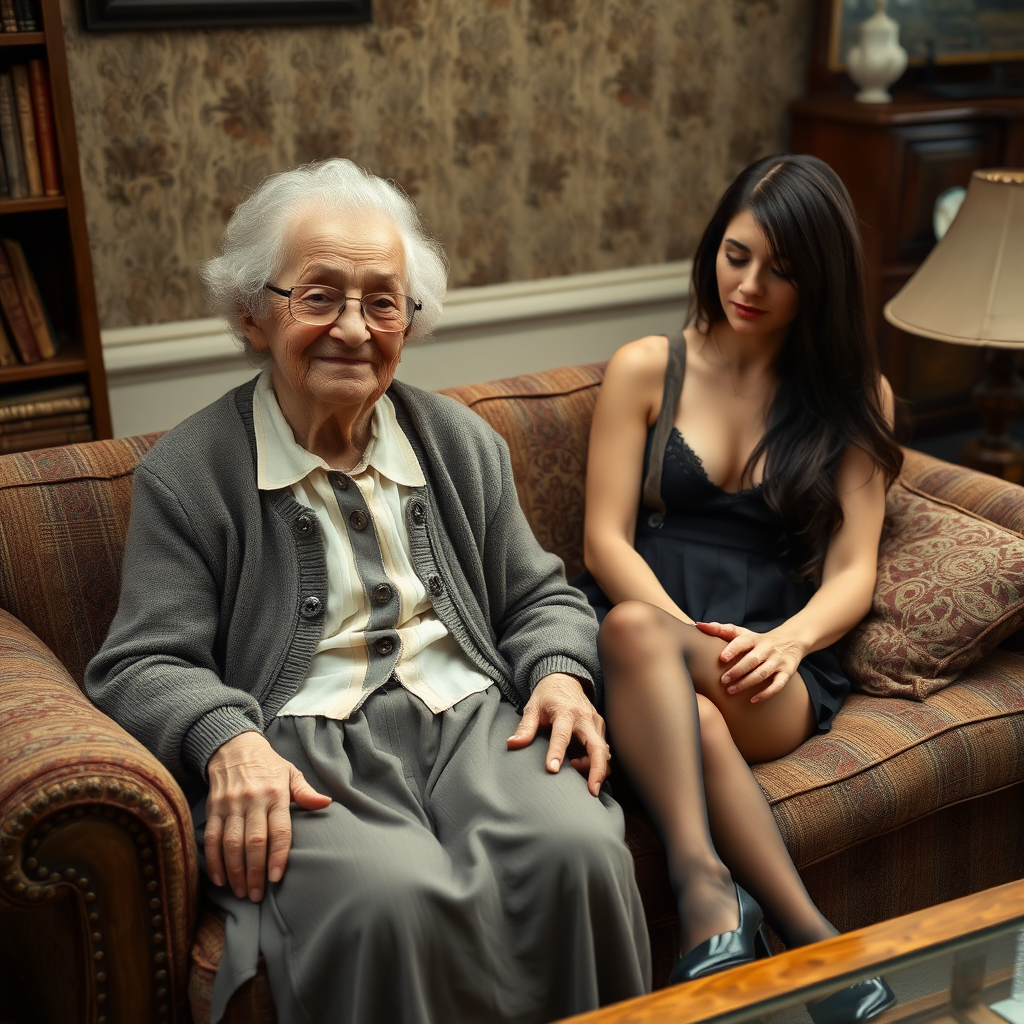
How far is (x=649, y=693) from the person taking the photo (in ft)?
5.28

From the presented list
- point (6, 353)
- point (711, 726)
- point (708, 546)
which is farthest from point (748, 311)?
Result: point (6, 353)

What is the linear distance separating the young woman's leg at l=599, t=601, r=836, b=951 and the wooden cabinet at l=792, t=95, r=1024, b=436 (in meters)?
1.99

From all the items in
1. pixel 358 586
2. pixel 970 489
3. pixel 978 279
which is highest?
pixel 978 279

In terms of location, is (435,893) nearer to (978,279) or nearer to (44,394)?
(978,279)

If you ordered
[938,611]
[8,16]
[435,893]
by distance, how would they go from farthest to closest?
[8,16], [938,611], [435,893]

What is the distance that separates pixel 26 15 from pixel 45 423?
850 mm

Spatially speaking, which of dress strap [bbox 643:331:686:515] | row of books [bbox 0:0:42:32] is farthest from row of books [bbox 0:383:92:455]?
dress strap [bbox 643:331:686:515]

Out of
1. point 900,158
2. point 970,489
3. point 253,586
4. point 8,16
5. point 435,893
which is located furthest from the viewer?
point 900,158

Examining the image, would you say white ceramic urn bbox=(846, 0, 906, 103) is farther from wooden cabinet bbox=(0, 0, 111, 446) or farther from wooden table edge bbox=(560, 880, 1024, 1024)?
wooden table edge bbox=(560, 880, 1024, 1024)

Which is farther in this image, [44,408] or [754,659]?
[44,408]

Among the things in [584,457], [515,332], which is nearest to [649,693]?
[584,457]

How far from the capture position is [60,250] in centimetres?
261

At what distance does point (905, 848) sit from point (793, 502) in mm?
570

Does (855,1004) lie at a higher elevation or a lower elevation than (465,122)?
lower
